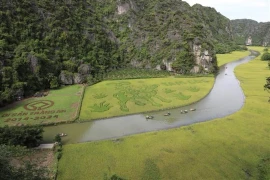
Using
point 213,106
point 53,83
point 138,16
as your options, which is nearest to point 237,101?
point 213,106

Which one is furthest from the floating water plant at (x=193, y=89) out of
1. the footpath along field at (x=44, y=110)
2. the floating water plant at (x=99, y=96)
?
the footpath along field at (x=44, y=110)

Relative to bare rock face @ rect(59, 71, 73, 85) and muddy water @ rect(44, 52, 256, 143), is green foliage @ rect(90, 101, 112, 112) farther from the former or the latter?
bare rock face @ rect(59, 71, 73, 85)

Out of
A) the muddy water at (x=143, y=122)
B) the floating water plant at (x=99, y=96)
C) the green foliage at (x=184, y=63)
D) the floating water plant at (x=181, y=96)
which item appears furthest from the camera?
the green foliage at (x=184, y=63)

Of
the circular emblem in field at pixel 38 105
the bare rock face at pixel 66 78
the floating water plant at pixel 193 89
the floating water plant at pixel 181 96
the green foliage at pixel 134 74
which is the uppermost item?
the bare rock face at pixel 66 78

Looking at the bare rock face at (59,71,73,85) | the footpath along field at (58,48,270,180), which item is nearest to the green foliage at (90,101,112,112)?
the footpath along field at (58,48,270,180)

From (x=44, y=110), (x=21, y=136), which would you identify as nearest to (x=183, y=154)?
(x=21, y=136)

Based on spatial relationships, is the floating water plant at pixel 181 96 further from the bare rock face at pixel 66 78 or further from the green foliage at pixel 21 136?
the green foliage at pixel 21 136

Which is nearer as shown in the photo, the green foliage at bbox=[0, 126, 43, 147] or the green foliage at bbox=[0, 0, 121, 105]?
the green foliage at bbox=[0, 126, 43, 147]
